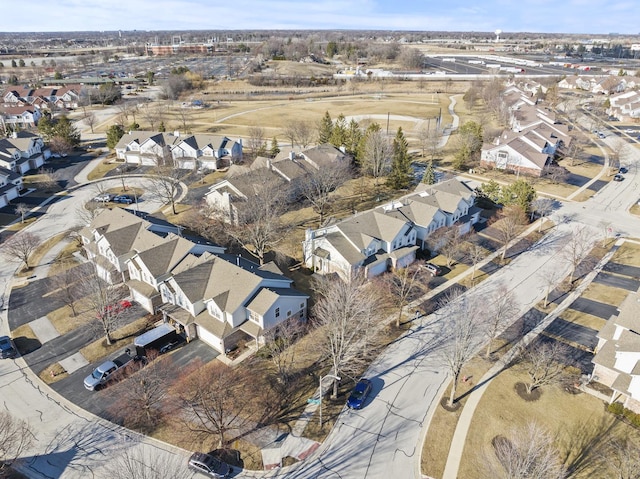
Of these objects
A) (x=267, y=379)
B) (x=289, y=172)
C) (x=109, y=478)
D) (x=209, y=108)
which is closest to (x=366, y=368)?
(x=267, y=379)

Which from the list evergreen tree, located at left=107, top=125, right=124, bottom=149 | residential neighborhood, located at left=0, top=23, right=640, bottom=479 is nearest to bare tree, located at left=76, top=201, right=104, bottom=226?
residential neighborhood, located at left=0, top=23, right=640, bottom=479

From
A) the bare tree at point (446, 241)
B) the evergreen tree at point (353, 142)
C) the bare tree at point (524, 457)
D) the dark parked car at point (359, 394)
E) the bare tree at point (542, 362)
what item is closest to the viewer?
the bare tree at point (524, 457)

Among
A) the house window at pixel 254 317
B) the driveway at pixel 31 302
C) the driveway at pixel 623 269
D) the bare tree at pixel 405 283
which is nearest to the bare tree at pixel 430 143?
the driveway at pixel 623 269

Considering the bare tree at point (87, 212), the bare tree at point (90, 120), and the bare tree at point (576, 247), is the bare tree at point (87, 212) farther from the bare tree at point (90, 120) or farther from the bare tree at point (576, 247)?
the bare tree at point (576, 247)

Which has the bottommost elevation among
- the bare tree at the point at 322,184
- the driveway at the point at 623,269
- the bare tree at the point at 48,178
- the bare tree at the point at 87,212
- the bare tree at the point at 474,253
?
the driveway at the point at 623,269

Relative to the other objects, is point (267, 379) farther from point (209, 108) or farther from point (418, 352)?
point (209, 108)

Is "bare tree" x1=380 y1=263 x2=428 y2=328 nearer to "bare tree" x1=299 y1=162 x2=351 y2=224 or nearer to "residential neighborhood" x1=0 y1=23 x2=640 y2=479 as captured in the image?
"residential neighborhood" x1=0 y1=23 x2=640 y2=479
